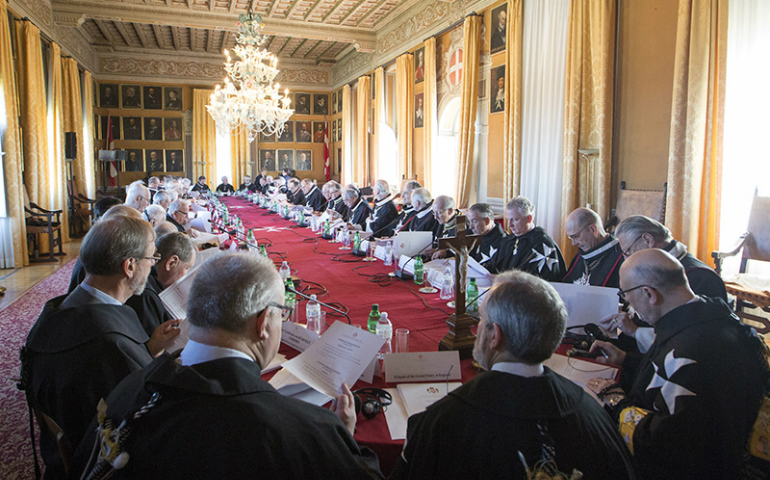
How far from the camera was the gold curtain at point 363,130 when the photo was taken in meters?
14.8

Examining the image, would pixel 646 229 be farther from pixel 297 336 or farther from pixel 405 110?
pixel 405 110

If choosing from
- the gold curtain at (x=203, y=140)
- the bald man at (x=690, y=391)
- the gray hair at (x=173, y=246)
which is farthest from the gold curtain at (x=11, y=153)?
the gold curtain at (x=203, y=140)

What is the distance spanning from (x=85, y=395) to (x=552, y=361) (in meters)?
1.84

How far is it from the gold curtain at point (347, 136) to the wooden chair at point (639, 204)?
453 inches

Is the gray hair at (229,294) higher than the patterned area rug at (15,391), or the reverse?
the gray hair at (229,294)

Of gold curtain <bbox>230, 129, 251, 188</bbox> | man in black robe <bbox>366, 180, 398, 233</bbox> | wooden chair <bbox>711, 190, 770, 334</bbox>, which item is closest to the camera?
wooden chair <bbox>711, 190, 770, 334</bbox>

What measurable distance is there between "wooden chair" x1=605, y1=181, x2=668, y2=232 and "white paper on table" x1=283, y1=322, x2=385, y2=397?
467cm

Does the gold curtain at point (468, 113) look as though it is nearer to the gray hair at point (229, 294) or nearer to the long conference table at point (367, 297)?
the long conference table at point (367, 297)

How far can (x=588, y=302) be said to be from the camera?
2553 millimetres

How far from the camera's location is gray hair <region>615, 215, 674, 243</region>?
3.02m

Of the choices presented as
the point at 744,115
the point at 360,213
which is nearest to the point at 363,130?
the point at 360,213

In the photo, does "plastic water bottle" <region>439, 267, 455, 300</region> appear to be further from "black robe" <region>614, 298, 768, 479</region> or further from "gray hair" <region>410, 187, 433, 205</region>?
"gray hair" <region>410, 187, 433, 205</region>

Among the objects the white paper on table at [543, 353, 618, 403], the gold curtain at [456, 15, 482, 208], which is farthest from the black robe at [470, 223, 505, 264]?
the gold curtain at [456, 15, 482, 208]

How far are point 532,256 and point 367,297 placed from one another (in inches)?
64.0
